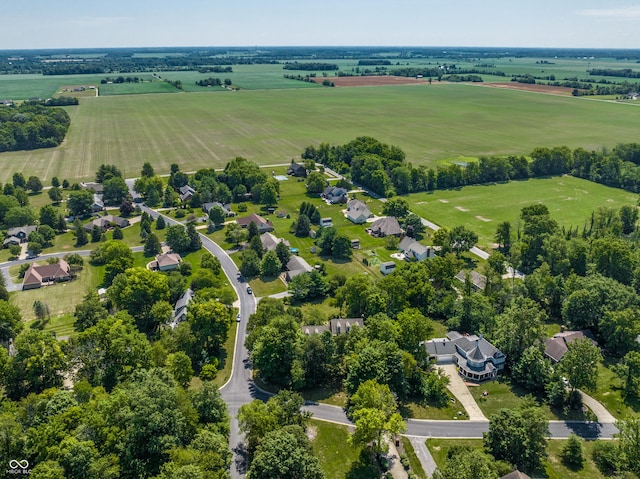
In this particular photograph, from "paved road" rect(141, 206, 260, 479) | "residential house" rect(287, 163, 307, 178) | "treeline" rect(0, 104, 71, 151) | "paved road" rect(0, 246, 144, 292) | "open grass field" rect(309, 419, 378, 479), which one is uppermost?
"treeline" rect(0, 104, 71, 151)

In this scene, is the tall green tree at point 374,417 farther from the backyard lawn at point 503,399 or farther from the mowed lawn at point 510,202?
the mowed lawn at point 510,202

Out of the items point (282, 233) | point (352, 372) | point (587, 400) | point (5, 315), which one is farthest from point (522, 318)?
point (5, 315)

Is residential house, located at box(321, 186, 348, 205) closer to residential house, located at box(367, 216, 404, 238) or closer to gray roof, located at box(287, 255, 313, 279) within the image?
residential house, located at box(367, 216, 404, 238)

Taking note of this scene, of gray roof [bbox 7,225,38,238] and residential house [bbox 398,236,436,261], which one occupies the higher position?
gray roof [bbox 7,225,38,238]

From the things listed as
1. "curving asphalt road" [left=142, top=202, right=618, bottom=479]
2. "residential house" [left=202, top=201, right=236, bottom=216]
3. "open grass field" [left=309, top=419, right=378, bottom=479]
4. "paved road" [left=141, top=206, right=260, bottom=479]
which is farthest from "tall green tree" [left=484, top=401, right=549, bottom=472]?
"residential house" [left=202, top=201, right=236, bottom=216]

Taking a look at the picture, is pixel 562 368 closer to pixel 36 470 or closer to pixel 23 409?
pixel 36 470

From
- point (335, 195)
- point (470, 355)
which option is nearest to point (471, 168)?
point (335, 195)

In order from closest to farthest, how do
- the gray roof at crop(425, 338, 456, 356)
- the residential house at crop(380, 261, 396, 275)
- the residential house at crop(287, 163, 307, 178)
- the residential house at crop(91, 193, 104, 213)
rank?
the gray roof at crop(425, 338, 456, 356), the residential house at crop(380, 261, 396, 275), the residential house at crop(91, 193, 104, 213), the residential house at crop(287, 163, 307, 178)
